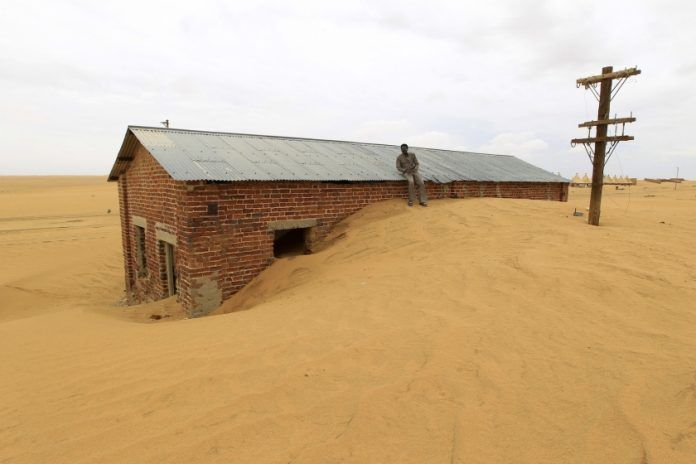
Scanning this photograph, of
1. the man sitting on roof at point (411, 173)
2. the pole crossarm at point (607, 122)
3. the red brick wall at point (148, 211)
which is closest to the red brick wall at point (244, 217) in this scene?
the red brick wall at point (148, 211)

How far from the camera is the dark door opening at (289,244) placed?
860 centimetres

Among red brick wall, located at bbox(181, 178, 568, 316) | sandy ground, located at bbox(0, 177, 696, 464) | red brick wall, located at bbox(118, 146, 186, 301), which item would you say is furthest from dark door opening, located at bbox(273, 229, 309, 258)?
sandy ground, located at bbox(0, 177, 696, 464)

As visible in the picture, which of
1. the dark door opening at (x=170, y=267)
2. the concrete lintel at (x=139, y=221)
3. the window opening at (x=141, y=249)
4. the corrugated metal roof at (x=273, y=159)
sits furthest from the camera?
the window opening at (x=141, y=249)

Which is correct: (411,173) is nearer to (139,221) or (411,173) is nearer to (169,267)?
(169,267)

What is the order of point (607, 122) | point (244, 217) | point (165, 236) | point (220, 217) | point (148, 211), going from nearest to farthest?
1. point (220, 217)
2. point (244, 217)
3. point (607, 122)
4. point (165, 236)
5. point (148, 211)

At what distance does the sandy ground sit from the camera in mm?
2186

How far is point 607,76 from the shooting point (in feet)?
24.6

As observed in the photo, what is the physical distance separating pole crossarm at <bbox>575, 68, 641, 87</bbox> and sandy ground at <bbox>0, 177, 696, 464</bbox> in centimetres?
328

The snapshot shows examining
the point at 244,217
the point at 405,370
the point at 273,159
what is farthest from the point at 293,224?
the point at 405,370

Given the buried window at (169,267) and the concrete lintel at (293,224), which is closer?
the concrete lintel at (293,224)

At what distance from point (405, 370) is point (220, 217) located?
4940mm

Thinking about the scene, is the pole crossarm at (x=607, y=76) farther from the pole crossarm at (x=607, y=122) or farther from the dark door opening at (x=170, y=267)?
the dark door opening at (x=170, y=267)

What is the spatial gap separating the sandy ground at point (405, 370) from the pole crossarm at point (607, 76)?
3.28 metres

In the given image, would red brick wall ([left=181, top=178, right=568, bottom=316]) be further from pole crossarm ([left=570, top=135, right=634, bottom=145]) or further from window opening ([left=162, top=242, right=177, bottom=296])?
pole crossarm ([left=570, top=135, right=634, bottom=145])
